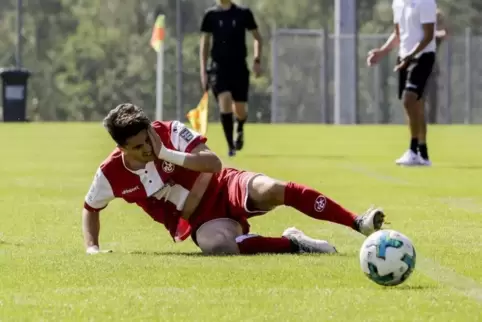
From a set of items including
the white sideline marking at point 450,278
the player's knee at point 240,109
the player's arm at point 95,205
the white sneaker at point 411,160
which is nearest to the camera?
the white sideline marking at point 450,278

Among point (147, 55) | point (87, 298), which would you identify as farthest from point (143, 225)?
point (147, 55)

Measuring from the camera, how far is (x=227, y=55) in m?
19.1

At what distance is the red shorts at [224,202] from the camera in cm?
833

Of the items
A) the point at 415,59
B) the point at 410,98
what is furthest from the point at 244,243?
the point at 415,59

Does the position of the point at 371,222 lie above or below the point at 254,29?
below

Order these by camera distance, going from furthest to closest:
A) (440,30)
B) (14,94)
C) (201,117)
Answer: (14,94) → (201,117) → (440,30)

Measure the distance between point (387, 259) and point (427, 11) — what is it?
1001cm

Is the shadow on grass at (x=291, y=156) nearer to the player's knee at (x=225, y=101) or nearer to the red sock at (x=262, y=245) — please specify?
the player's knee at (x=225, y=101)

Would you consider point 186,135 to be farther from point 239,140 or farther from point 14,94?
point 14,94

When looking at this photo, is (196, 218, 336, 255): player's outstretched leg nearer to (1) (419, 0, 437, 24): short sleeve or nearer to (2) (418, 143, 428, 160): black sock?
(1) (419, 0, 437, 24): short sleeve

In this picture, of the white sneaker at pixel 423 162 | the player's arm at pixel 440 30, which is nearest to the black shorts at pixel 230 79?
the player's arm at pixel 440 30

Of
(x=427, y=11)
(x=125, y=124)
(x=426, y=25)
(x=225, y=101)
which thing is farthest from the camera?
(x=225, y=101)

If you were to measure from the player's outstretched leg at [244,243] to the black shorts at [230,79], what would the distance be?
10.6 meters

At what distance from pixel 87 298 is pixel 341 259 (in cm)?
188
